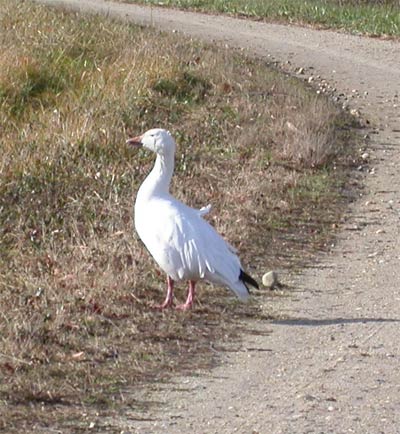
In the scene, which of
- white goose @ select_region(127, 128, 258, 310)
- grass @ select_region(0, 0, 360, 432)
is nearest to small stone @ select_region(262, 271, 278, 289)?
grass @ select_region(0, 0, 360, 432)

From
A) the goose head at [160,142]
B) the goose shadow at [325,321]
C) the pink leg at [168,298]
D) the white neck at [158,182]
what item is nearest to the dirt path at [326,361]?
the goose shadow at [325,321]

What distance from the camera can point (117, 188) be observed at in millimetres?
10172

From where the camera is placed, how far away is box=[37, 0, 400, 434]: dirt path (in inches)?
228

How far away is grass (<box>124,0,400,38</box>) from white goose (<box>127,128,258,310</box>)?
13.9m

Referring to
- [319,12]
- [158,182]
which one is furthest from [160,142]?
[319,12]

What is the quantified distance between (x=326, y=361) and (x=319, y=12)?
17.0 m

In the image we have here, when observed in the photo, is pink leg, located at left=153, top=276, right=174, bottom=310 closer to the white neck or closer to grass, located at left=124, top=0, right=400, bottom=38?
the white neck

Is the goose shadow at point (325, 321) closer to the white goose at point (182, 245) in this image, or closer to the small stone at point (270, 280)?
the white goose at point (182, 245)

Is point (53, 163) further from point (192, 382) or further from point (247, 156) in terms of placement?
point (192, 382)

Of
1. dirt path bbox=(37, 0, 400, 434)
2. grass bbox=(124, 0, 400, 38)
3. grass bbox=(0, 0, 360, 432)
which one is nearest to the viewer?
dirt path bbox=(37, 0, 400, 434)

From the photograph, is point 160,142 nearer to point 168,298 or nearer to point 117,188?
point 168,298

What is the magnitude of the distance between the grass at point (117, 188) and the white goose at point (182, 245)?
0.25 meters

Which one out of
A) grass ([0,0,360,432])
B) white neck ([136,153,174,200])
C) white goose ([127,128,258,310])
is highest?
white neck ([136,153,174,200])

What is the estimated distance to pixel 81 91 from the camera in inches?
558
